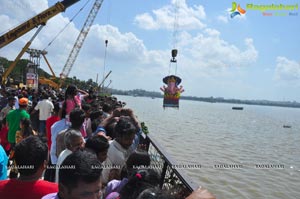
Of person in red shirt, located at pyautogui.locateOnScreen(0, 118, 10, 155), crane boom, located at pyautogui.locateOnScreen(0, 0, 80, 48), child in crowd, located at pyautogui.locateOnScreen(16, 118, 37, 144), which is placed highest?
crane boom, located at pyautogui.locateOnScreen(0, 0, 80, 48)

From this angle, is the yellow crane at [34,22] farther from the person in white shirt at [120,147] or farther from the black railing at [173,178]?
the person in white shirt at [120,147]

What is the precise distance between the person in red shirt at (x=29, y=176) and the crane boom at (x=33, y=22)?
991 inches

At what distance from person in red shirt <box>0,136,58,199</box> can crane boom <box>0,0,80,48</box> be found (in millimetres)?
25166

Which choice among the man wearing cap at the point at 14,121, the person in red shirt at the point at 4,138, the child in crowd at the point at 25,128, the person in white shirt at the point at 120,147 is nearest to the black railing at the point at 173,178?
the person in white shirt at the point at 120,147

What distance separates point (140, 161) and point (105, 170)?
24.7 inches

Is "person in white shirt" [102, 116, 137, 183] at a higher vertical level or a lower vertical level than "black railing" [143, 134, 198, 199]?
higher

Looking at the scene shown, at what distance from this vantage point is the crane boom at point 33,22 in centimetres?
2481

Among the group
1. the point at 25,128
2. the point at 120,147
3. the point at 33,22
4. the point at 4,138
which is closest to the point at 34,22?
the point at 33,22

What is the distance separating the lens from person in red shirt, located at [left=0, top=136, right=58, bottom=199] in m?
2.24

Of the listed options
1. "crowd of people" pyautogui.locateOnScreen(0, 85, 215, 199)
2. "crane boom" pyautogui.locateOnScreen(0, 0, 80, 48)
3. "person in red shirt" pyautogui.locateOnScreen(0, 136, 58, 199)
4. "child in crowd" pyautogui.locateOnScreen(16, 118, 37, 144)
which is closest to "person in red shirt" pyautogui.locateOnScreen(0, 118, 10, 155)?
"child in crowd" pyautogui.locateOnScreen(16, 118, 37, 144)

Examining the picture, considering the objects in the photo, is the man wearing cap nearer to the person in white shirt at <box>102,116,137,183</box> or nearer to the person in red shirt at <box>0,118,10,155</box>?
the person in red shirt at <box>0,118,10,155</box>

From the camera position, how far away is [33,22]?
2558 cm

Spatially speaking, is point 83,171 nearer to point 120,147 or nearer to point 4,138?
point 120,147

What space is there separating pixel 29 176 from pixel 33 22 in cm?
2590
